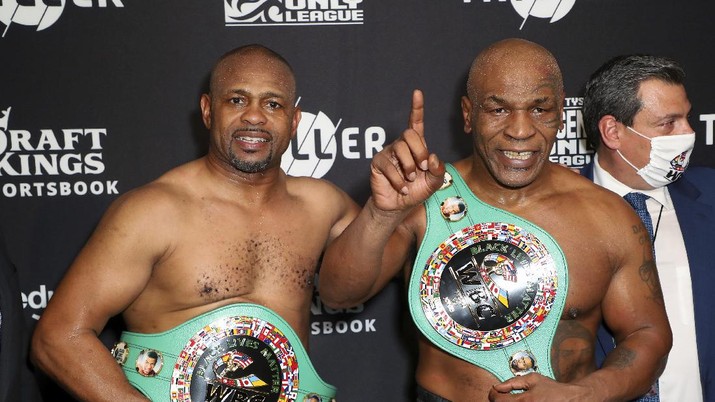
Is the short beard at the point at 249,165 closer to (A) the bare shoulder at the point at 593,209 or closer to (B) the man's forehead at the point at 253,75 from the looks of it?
(B) the man's forehead at the point at 253,75

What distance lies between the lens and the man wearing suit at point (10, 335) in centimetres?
200

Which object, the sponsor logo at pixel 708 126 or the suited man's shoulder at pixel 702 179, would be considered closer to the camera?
the suited man's shoulder at pixel 702 179

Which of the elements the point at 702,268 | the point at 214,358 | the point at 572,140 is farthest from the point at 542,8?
the point at 214,358

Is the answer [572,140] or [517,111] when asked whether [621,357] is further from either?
[572,140]

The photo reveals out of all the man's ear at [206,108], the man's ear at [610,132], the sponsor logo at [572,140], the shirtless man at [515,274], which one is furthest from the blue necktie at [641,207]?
the man's ear at [206,108]

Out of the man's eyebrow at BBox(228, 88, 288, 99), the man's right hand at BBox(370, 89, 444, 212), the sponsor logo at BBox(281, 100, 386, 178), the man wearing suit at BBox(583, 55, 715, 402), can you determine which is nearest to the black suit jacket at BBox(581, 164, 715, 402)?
the man wearing suit at BBox(583, 55, 715, 402)

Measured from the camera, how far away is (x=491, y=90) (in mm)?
2109

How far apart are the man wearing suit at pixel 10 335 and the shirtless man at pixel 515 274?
0.71 meters

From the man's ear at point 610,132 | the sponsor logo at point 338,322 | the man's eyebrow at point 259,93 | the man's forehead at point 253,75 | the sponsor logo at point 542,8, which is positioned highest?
the sponsor logo at point 542,8

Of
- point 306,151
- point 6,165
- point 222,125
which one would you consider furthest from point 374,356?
point 6,165

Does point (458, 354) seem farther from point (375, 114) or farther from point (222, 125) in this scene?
point (375, 114)

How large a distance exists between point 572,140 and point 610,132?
0.37 metres

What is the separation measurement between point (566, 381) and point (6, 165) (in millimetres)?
1793

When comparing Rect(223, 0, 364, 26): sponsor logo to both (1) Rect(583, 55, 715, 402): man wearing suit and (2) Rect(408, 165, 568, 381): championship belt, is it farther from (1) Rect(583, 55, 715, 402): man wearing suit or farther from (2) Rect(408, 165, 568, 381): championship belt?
(2) Rect(408, 165, 568, 381): championship belt
